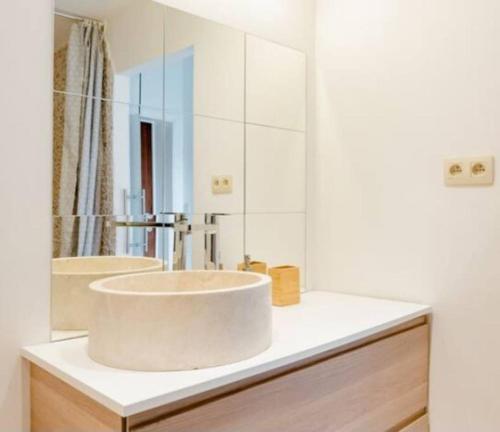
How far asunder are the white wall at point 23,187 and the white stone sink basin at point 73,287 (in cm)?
4

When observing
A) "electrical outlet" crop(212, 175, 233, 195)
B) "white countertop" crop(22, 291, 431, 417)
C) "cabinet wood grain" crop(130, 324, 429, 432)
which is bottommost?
"cabinet wood grain" crop(130, 324, 429, 432)

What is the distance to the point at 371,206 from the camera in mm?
1659

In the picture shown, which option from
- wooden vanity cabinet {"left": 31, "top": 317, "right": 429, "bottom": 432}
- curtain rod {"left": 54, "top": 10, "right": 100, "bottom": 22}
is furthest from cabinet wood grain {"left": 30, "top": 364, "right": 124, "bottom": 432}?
curtain rod {"left": 54, "top": 10, "right": 100, "bottom": 22}

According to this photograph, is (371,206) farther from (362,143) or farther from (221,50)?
(221,50)

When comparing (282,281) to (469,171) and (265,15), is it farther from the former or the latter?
(265,15)

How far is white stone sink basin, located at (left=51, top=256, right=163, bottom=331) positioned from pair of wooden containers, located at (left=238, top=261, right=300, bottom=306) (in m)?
0.49

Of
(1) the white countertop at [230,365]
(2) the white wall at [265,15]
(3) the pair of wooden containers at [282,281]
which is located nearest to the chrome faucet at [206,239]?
(3) the pair of wooden containers at [282,281]

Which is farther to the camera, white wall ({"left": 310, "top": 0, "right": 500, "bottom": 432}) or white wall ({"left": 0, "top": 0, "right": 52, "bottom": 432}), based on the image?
white wall ({"left": 310, "top": 0, "right": 500, "bottom": 432})

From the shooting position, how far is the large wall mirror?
1189 mm

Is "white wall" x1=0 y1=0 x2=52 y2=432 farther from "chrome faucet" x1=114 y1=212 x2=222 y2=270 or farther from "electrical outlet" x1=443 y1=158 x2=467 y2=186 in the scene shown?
"electrical outlet" x1=443 y1=158 x2=467 y2=186

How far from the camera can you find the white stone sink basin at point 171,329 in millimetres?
915

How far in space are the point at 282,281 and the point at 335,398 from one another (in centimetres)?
49

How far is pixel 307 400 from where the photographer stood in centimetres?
107

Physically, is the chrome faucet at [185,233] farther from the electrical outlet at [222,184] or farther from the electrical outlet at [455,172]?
the electrical outlet at [455,172]
